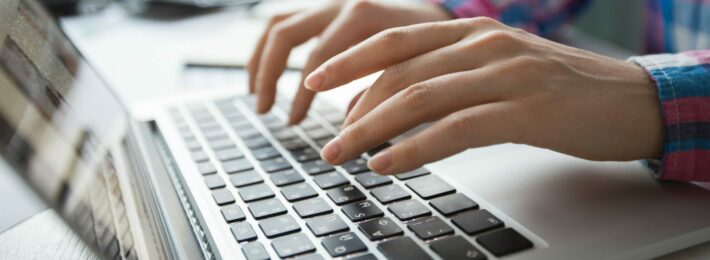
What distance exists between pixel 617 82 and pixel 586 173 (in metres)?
0.06

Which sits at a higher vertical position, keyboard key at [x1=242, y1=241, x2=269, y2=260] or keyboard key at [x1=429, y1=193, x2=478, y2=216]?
keyboard key at [x1=242, y1=241, x2=269, y2=260]

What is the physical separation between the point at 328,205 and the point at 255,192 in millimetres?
59

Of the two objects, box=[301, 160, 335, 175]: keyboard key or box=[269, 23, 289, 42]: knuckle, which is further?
box=[269, 23, 289, 42]: knuckle

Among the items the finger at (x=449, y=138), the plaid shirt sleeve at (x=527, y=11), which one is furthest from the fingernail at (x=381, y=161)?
the plaid shirt sleeve at (x=527, y=11)

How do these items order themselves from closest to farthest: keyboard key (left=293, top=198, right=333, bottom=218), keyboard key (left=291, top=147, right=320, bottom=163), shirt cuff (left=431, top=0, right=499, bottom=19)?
keyboard key (left=293, top=198, right=333, bottom=218)
keyboard key (left=291, top=147, right=320, bottom=163)
shirt cuff (left=431, top=0, right=499, bottom=19)

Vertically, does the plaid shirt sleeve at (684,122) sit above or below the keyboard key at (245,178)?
above

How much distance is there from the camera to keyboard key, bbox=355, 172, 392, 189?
44 cm

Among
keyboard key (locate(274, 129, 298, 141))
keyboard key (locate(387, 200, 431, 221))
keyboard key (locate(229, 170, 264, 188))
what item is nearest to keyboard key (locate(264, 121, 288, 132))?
keyboard key (locate(274, 129, 298, 141))

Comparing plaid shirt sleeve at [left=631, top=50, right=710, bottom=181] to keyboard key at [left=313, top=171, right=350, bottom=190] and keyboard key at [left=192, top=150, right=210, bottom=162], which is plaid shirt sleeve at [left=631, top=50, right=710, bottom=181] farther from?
keyboard key at [left=192, top=150, right=210, bottom=162]

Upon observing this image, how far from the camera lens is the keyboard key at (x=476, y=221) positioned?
1.18 feet

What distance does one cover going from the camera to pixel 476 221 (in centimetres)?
37

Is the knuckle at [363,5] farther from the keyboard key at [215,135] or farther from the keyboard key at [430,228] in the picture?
the keyboard key at [430,228]

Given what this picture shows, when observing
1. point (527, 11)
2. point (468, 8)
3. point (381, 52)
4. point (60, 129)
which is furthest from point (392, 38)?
point (527, 11)

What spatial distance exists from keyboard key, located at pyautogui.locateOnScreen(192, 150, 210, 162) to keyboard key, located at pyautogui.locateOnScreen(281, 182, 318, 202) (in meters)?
0.10
